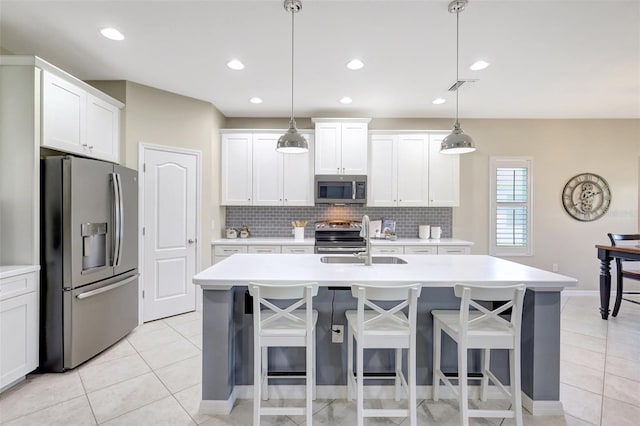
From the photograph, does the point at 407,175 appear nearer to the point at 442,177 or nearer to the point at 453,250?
the point at 442,177

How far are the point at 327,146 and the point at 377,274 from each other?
8.77 ft

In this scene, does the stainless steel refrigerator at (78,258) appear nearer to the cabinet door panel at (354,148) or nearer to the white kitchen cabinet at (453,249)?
the cabinet door panel at (354,148)

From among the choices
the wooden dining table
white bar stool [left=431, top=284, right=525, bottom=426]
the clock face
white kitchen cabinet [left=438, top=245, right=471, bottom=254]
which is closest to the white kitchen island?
white bar stool [left=431, top=284, right=525, bottom=426]

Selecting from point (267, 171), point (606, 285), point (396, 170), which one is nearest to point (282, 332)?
point (267, 171)

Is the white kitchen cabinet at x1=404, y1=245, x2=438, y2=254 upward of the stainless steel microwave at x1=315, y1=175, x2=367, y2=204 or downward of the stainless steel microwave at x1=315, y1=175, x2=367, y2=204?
downward

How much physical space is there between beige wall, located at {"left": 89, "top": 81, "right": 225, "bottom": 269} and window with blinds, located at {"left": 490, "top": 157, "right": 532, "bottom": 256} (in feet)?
13.8

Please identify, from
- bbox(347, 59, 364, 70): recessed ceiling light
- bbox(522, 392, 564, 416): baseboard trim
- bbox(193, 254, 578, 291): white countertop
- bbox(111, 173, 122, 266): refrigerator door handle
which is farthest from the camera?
bbox(347, 59, 364, 70): recessed ceiling light

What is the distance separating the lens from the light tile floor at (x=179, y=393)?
187 cm

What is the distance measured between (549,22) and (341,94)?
81.3 inches

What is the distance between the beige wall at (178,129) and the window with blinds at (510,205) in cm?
420

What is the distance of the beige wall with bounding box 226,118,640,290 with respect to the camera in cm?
459

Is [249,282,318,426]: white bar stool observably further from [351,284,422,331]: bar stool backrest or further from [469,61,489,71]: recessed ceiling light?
[469,61,489,71]: recessed ceiling light

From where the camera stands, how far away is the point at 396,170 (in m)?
4.32

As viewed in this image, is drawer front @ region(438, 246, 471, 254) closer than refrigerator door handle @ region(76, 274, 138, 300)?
No
